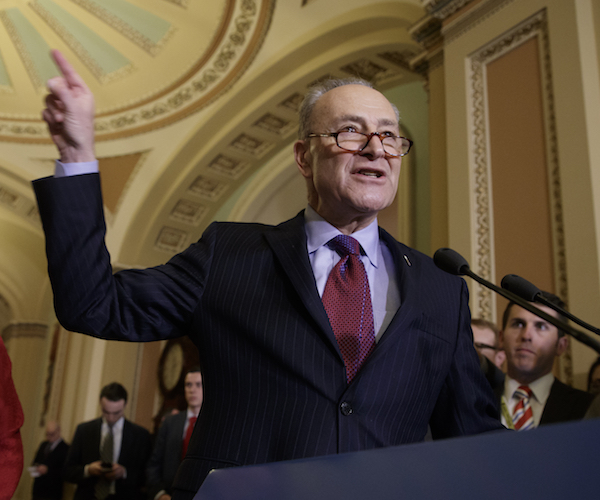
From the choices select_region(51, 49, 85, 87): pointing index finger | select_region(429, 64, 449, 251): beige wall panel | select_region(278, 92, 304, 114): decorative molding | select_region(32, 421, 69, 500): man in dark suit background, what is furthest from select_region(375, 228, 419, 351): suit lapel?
select_region(278, 92, 304, 114): decorative molding

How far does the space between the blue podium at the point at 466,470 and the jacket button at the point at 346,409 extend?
0.50 metres

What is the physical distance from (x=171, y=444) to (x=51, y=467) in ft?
10.2

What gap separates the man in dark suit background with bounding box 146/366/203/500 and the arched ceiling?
12.3 feet

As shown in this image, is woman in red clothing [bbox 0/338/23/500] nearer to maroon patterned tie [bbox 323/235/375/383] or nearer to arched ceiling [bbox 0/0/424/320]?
maroon patterned tie [bbox 323/235/375/383]

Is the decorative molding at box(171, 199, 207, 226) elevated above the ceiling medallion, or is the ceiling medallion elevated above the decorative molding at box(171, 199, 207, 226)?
the ceiling medallion

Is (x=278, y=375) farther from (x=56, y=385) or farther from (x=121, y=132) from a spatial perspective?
(x=56, y=385)

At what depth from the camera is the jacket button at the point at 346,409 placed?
1093 mm

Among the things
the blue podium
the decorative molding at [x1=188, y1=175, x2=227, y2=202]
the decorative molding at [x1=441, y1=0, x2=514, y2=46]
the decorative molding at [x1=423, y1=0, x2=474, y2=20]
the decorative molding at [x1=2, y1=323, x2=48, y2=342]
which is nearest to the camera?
the blue podium

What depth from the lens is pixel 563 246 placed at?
3205 millimetres

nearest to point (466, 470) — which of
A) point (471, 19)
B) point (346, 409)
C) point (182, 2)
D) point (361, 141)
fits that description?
point (346, 409)

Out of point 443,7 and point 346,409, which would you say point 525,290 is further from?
point 443,7

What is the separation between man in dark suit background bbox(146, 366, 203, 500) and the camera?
4133mm

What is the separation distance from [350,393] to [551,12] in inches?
126

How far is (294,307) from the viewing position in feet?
3.96
